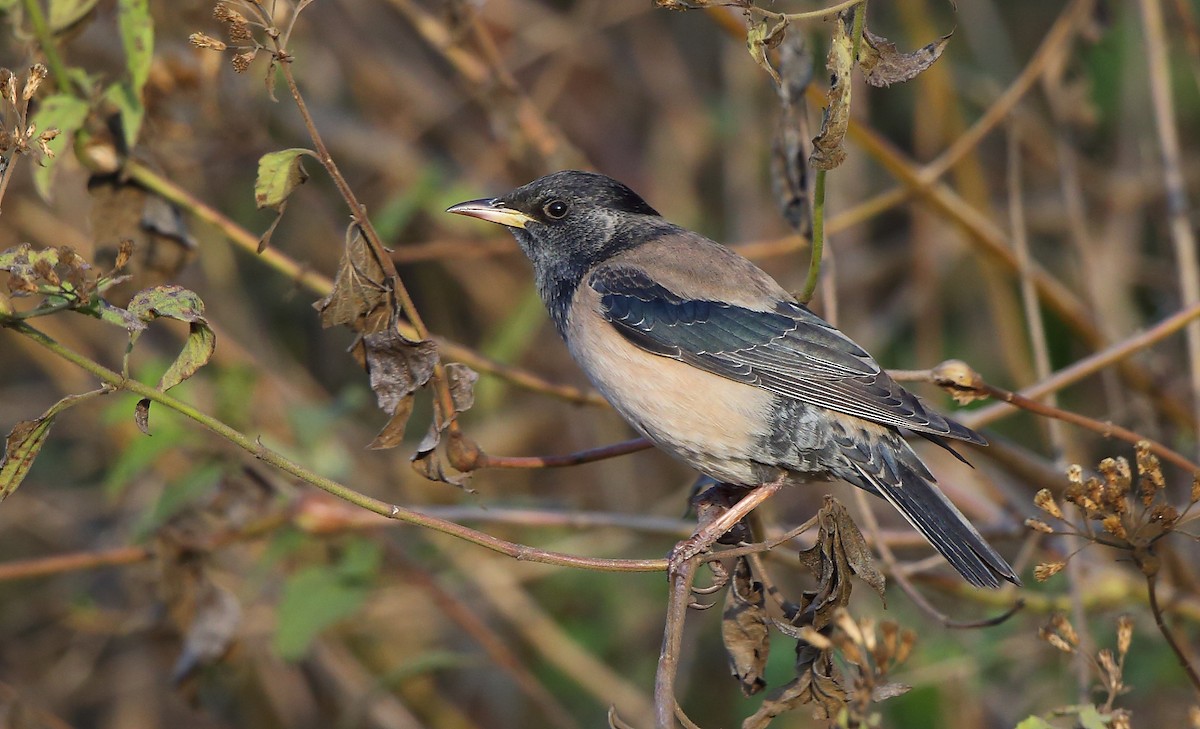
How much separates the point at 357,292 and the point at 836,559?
1371mm

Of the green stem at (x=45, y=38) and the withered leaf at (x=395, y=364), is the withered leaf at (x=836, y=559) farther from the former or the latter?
the green stem at (x=45, y=38)

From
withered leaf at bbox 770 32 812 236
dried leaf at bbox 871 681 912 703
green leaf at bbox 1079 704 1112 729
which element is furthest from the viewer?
withered leaf at bbox 770 32 812 236

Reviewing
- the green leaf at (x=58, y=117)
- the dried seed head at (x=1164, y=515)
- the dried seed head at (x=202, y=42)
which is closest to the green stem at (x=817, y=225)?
the dried seed head at (x=1164, y=515)

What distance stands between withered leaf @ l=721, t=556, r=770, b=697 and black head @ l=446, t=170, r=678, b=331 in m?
1.47

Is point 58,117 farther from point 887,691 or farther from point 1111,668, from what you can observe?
point 1111,668

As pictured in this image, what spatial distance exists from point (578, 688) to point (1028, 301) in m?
3.49

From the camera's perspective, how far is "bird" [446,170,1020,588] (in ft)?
12.0

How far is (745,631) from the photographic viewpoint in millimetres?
3193

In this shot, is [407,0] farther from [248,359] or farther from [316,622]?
[316,622]

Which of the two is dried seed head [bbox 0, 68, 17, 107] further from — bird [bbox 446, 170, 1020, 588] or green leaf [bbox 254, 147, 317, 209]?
bird [bbox 446, 170, 1020, 588]

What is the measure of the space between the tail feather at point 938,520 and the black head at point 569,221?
1.23 metres

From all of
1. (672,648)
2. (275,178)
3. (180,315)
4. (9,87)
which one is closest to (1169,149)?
(672,648)

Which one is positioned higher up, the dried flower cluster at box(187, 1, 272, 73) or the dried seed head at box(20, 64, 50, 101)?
the dried flower cluster at box(187, 1, 272, 73)

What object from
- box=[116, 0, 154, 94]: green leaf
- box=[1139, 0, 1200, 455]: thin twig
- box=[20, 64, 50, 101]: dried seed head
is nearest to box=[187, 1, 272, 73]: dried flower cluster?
box=[20, 64, 50, 101]: dried seed head
